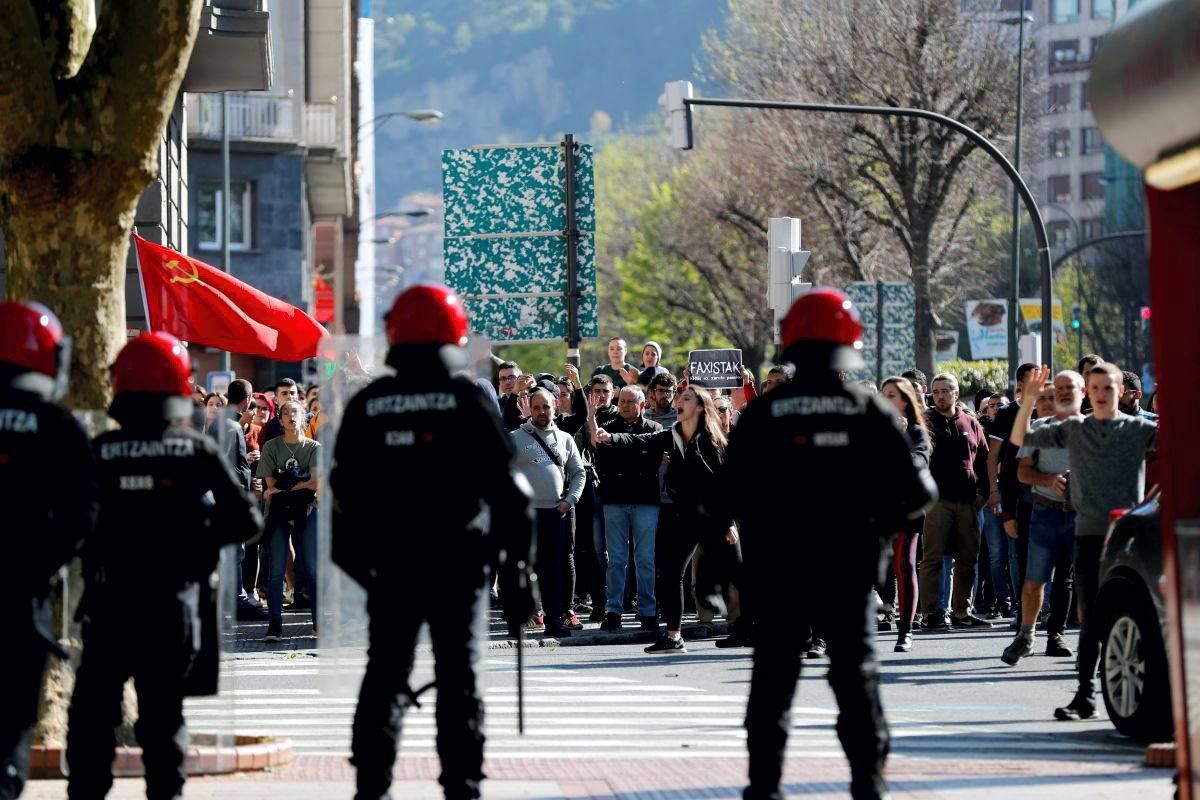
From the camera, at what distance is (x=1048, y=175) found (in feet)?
408

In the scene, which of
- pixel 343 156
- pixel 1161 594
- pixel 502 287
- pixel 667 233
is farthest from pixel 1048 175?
pixel 1161 594

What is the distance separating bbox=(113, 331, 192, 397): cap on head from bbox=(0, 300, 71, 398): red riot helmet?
12.8 inches

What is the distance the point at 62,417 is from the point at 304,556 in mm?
10098

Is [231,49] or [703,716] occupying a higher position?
[231,49]

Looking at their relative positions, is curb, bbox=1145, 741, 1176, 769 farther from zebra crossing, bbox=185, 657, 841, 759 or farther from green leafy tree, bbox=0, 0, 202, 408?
green leafy tree, bbox=0, 0, 202, 408

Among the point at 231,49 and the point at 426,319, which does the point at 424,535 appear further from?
the point at 231,49

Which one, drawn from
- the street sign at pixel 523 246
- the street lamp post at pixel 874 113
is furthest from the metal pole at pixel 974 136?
the street sign at pixel 523 246

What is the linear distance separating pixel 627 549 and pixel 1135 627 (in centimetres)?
642

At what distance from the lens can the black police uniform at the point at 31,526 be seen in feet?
20.9

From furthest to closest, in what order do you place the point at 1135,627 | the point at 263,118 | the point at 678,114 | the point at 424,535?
1. the point at 263,118
2. the point at 678,114
3. the point at 1135,627
4. the point at 424,535

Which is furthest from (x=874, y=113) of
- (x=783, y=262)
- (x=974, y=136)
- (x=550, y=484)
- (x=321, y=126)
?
(x=321, y=126)

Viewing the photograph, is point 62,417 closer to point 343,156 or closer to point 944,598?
point 944,598

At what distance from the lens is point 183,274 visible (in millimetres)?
13578

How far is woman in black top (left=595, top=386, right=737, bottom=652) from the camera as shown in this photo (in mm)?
13984
